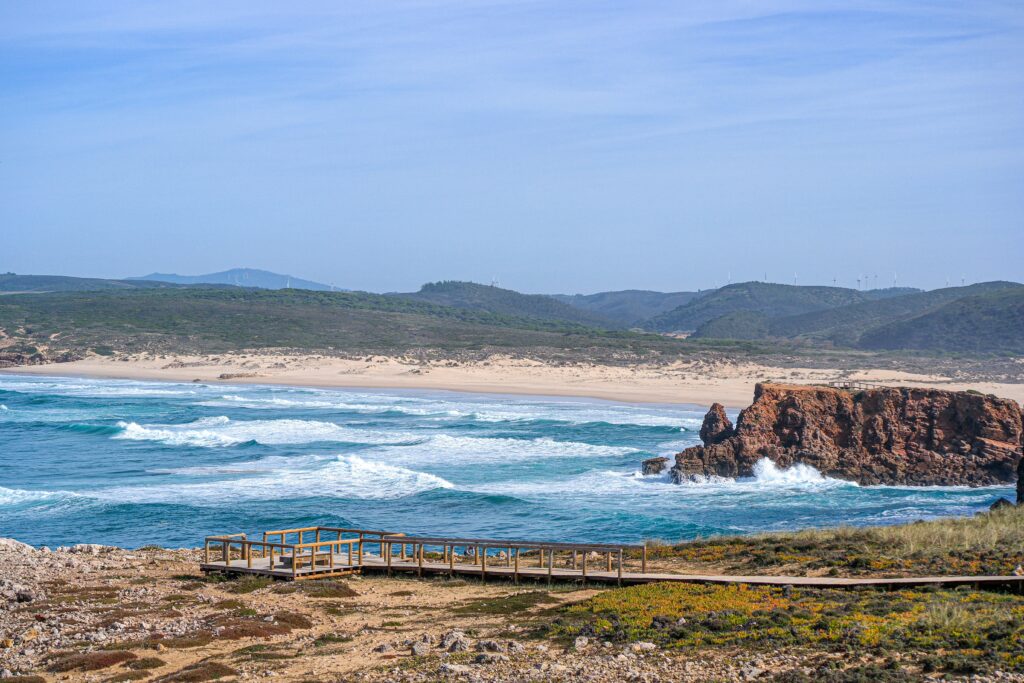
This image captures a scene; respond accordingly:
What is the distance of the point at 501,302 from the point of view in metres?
182

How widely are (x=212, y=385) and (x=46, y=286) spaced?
139274mm

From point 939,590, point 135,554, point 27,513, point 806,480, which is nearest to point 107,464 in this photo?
point 27,513

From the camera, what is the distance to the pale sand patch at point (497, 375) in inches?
2344

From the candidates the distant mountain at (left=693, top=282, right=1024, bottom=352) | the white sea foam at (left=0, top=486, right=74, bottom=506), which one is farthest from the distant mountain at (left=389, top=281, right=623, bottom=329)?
the white sea foam at (left=0, top=486, right=74, bottom=506)

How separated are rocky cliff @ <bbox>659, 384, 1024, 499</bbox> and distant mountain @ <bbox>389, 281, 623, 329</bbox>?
13008cm

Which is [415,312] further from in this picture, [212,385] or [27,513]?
[27,513]

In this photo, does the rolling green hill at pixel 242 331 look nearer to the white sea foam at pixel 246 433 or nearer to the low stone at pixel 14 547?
the white sea foam at pixel 246 433

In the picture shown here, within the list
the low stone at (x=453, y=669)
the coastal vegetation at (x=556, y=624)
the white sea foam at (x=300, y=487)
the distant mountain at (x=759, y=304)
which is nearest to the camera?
the coastal vegetation at (x=556, y=624)

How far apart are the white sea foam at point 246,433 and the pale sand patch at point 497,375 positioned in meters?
17.1

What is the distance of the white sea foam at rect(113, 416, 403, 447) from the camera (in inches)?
1655

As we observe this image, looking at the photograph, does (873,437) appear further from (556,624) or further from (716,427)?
(556,624)

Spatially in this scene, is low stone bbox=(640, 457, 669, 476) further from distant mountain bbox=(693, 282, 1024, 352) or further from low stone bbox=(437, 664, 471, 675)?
distant mountain bbox=(693, 282, 1024, 352)

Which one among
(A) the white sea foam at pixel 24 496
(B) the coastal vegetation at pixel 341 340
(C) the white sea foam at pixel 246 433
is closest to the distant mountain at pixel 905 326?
(B) the coastal vegetation at pixel 341 340

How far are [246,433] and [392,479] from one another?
1289 cm
